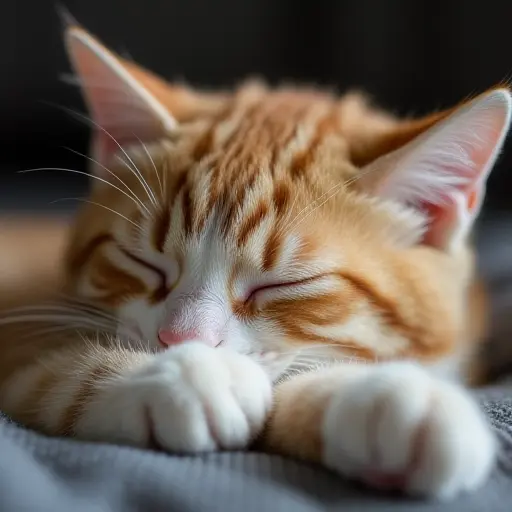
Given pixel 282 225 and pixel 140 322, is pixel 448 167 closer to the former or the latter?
pixel 282 225

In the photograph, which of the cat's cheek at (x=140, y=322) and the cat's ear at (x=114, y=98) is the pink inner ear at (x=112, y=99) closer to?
the cat's ear at (x=114, y=98)

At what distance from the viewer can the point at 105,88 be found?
113 cm

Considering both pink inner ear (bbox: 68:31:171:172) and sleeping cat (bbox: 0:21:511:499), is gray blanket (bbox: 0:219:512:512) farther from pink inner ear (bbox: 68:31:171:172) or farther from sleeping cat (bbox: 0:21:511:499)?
pink inner ear (bbox: 68:31:171:172)

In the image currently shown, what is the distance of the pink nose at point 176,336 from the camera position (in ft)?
2.74

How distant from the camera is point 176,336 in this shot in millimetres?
841

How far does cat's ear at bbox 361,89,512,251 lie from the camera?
921 mm

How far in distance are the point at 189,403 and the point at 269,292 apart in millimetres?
266

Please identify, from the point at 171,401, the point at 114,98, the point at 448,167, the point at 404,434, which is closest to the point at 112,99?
the point at 114,98

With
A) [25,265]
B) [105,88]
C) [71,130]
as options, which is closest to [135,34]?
[71,130]

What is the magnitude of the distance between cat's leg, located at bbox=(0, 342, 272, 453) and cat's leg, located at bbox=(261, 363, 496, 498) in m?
0.07

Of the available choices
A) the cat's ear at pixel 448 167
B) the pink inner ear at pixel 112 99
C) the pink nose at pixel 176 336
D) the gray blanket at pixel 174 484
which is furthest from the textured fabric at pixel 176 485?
the pink inner ear at pixel 112 99

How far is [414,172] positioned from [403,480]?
0.47 metres

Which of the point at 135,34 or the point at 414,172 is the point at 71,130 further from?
the point at 414,172

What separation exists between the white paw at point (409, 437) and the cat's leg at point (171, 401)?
86 millimetres
